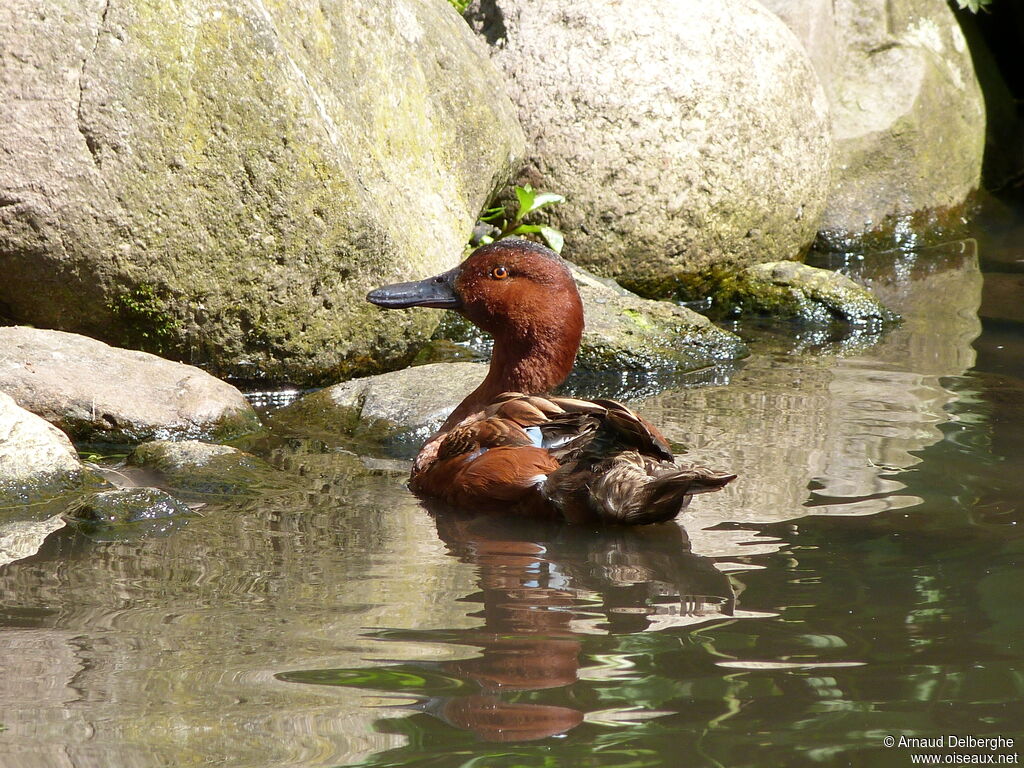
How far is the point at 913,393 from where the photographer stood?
20.3 ft

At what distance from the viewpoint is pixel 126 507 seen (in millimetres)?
4191

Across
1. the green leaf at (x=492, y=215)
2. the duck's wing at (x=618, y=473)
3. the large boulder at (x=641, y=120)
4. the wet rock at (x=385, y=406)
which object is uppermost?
the large boulder at (x=641, y=120)

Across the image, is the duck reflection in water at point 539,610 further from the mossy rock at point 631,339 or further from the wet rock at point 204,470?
the mossy rock at point 631,339

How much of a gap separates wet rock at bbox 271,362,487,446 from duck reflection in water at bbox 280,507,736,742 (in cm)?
116

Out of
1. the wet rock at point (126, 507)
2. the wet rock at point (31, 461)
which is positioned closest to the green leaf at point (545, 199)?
the wet rock at point (31, 461)

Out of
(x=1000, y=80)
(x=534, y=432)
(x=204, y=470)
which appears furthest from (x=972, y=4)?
(x=204, y=470)

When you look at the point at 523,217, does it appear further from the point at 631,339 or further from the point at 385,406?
the point at 385,406

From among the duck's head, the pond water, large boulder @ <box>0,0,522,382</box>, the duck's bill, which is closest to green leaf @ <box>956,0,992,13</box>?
large boulder @ <box>0,0,522,382</box>

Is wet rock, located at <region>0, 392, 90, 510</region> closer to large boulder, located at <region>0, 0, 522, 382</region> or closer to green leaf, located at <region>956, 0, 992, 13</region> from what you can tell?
large boulder, located at <region>0, 0, 522, 382</region>

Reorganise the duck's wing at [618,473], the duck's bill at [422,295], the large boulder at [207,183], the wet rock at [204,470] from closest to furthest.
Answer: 1. the duck's wing at [618,473]
2. the wet rock at [204,470]
3. the duck's bill at [422,295]
4. the large boulder at [207,183]

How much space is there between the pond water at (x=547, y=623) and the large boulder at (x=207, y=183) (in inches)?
37.9

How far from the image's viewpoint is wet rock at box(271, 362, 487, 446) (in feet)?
18.8

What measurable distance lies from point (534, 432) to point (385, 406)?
4.54 ft

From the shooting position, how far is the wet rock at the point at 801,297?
321 inches
